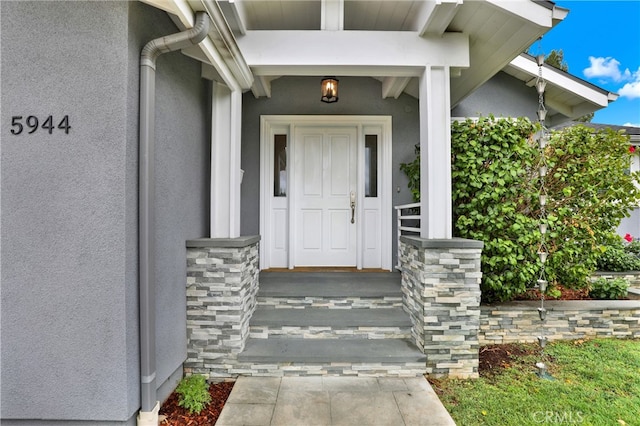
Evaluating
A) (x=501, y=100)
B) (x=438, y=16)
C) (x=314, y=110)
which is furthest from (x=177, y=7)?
(x=501, y=100)

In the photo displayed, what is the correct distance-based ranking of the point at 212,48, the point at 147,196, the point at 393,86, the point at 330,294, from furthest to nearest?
the point at 393,86 < the point at 330,294 < the point at 212,48 < the point at 147,196

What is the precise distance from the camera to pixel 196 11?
2.02 meters

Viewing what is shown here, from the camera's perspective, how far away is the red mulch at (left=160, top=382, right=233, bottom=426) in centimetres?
219

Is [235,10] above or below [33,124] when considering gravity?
above

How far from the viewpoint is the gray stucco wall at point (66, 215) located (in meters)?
1.88

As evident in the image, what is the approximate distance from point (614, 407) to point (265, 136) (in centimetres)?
445

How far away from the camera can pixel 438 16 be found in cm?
275

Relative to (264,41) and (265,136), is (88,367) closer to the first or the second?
(264,41)

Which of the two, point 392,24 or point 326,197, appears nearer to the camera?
point 392,24

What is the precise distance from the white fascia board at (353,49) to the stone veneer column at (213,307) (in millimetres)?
1843

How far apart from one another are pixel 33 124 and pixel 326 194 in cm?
320

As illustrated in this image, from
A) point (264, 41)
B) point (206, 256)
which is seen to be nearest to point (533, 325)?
point (206, 256)

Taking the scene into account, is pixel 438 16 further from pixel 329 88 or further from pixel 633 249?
pixel 633 249

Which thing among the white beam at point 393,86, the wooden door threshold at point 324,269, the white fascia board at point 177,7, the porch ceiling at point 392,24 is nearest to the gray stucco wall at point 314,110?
the white beam at point 393,86
